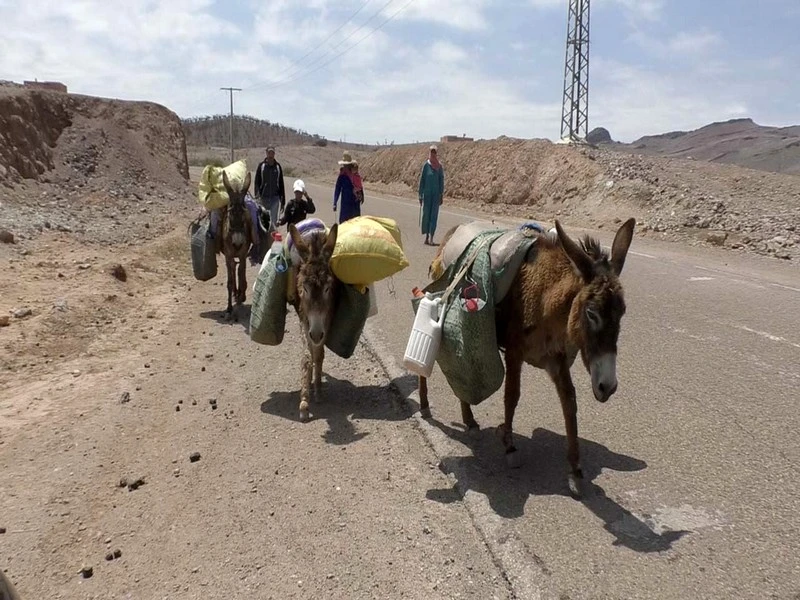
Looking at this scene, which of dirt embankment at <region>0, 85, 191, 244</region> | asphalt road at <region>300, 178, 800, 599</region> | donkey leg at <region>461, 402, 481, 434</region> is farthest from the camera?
dirt embankment at <region>0, 85, 191, 244</region>

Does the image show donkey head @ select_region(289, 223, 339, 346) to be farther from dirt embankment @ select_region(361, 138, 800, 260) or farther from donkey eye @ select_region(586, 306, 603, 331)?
dirt embankment @ select_region(361, 138, 800, 260)

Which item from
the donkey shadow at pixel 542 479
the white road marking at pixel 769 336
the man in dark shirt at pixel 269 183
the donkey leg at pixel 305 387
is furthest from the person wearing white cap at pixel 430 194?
the donkey shadow at pixel 542 479

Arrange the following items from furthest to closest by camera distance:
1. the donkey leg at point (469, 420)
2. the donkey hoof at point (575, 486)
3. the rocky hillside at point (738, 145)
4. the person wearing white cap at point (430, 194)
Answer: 1. the rocky hillside at point (738, 145)
2. the person wearing white cap at point (430, 194)
3. the donkey leg at point (469, 420)
4. the donkey hoof at point (575, 486)

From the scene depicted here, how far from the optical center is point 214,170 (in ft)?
31.7

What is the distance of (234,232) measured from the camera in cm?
931

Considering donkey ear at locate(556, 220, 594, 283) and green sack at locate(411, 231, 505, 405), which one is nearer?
donkey ear at locate(556, 220, 594, 283)

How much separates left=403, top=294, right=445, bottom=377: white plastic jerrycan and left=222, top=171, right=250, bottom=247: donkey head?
5250mm

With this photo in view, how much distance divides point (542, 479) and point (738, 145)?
3879cm

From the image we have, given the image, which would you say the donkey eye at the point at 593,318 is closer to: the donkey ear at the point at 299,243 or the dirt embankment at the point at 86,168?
the donkey ear at the point at 299,243

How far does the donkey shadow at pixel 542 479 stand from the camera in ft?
12.3

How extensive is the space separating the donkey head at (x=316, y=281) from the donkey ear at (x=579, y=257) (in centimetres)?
238

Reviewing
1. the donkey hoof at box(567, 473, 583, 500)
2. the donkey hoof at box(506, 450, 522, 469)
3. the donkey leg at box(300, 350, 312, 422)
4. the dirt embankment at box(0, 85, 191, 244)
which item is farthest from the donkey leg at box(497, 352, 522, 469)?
the dirt embankment at box(0, 85, 191, 244)

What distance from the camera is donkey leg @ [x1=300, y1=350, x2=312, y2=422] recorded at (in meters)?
5.72

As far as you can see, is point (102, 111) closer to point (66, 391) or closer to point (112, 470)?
point (66, 391)
